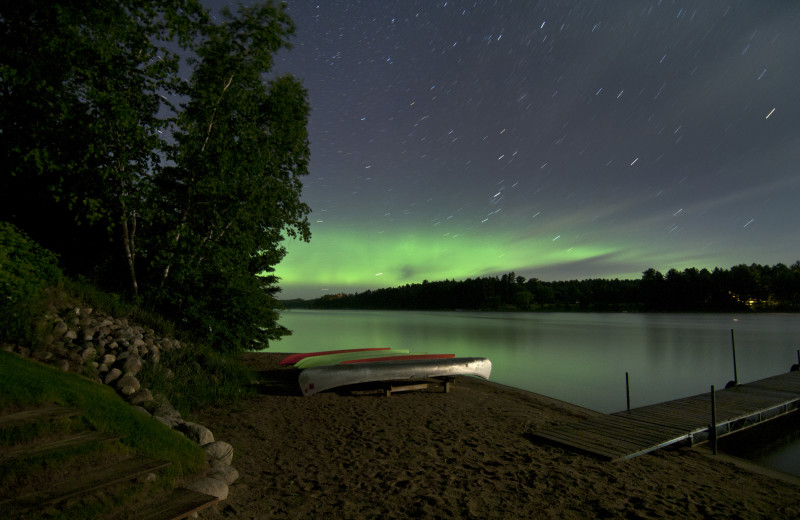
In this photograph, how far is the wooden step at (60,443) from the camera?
3557 mm

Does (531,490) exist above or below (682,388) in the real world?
above

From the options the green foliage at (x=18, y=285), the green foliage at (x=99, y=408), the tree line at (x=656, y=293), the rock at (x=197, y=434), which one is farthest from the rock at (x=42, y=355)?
the tree line at (x=656, y=293)

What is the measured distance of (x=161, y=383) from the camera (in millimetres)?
7738

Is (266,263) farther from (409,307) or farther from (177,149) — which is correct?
(409,307)

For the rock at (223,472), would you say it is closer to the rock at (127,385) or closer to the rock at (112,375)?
the rock at (127,385)

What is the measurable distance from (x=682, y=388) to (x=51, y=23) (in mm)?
26603

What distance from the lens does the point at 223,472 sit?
4.95m

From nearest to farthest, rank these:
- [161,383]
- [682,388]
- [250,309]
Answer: [161,383] < [250,309] < [682,388]

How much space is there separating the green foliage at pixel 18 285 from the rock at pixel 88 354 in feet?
2.62

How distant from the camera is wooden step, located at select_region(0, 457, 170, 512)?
314cm

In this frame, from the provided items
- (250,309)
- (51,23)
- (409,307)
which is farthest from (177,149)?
(409,307)

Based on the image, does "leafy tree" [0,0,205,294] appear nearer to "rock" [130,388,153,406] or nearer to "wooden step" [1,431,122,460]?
"rock" [130,388,153,406]

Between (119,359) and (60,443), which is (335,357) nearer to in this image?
(119,359)

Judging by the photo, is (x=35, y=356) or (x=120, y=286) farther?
(x=120, y=286)
